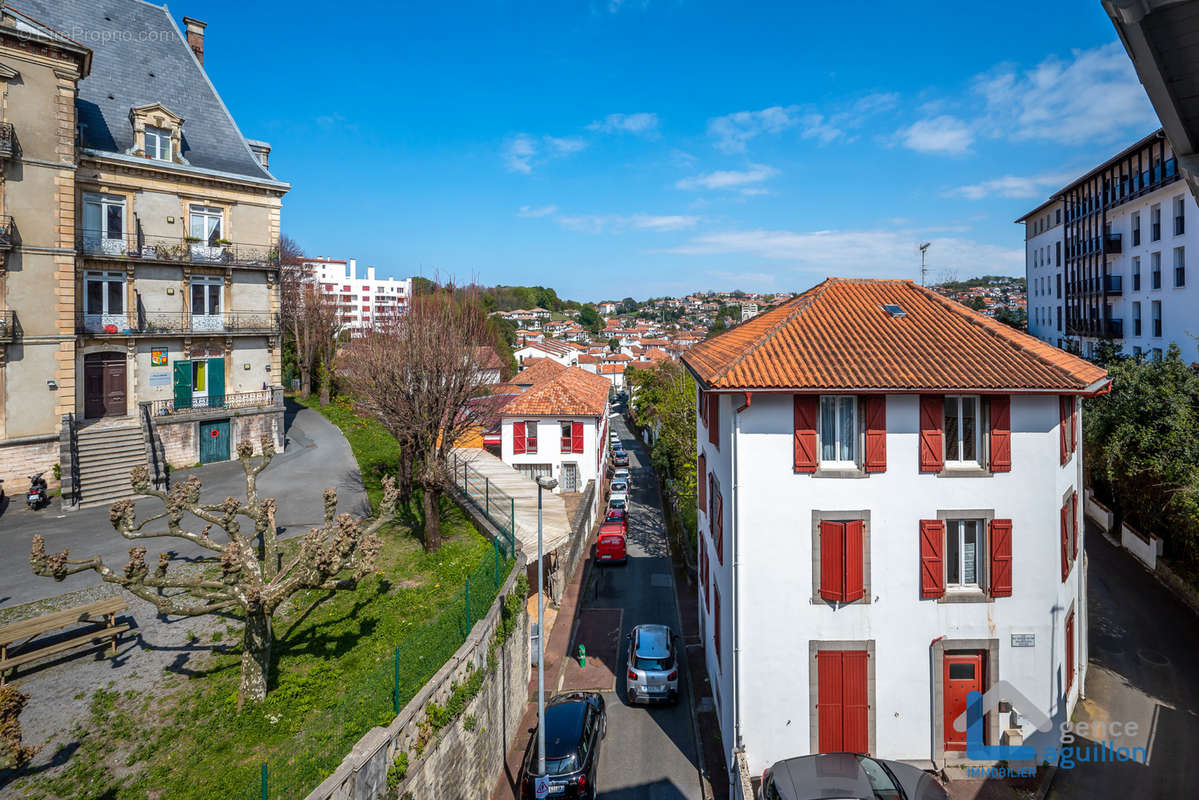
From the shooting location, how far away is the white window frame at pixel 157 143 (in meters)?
26.4

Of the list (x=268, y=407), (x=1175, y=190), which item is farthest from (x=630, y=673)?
(x=1175, y=190)

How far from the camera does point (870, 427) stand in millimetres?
13141

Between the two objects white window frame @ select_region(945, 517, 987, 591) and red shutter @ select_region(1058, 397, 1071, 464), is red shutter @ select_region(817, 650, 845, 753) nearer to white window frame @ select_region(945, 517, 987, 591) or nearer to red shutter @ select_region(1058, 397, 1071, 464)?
white window frame @ select_region(945, 517, 987, 591)

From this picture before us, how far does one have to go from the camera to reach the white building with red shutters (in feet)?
43.0

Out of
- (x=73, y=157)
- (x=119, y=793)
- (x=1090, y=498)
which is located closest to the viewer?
(x=119, y=793)

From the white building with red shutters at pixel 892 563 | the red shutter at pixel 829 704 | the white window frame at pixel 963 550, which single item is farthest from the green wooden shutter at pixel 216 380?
the white window frame at pixel 963 550

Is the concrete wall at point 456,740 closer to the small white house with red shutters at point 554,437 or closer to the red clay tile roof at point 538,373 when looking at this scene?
the small white house with red shutters at point 554,437

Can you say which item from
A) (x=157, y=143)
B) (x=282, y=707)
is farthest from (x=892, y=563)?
(x=157, y=143)

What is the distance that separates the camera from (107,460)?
74.0 feet

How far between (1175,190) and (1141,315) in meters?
7.51

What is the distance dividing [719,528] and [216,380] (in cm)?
2492

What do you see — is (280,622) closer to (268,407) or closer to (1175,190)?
(268,407)

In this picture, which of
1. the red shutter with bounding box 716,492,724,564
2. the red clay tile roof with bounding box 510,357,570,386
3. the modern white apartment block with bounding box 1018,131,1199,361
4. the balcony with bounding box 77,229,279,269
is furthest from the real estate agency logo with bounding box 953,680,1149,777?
the red clay tile roof with bounding box 510,357,570,386

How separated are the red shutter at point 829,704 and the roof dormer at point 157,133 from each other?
3109 cm
